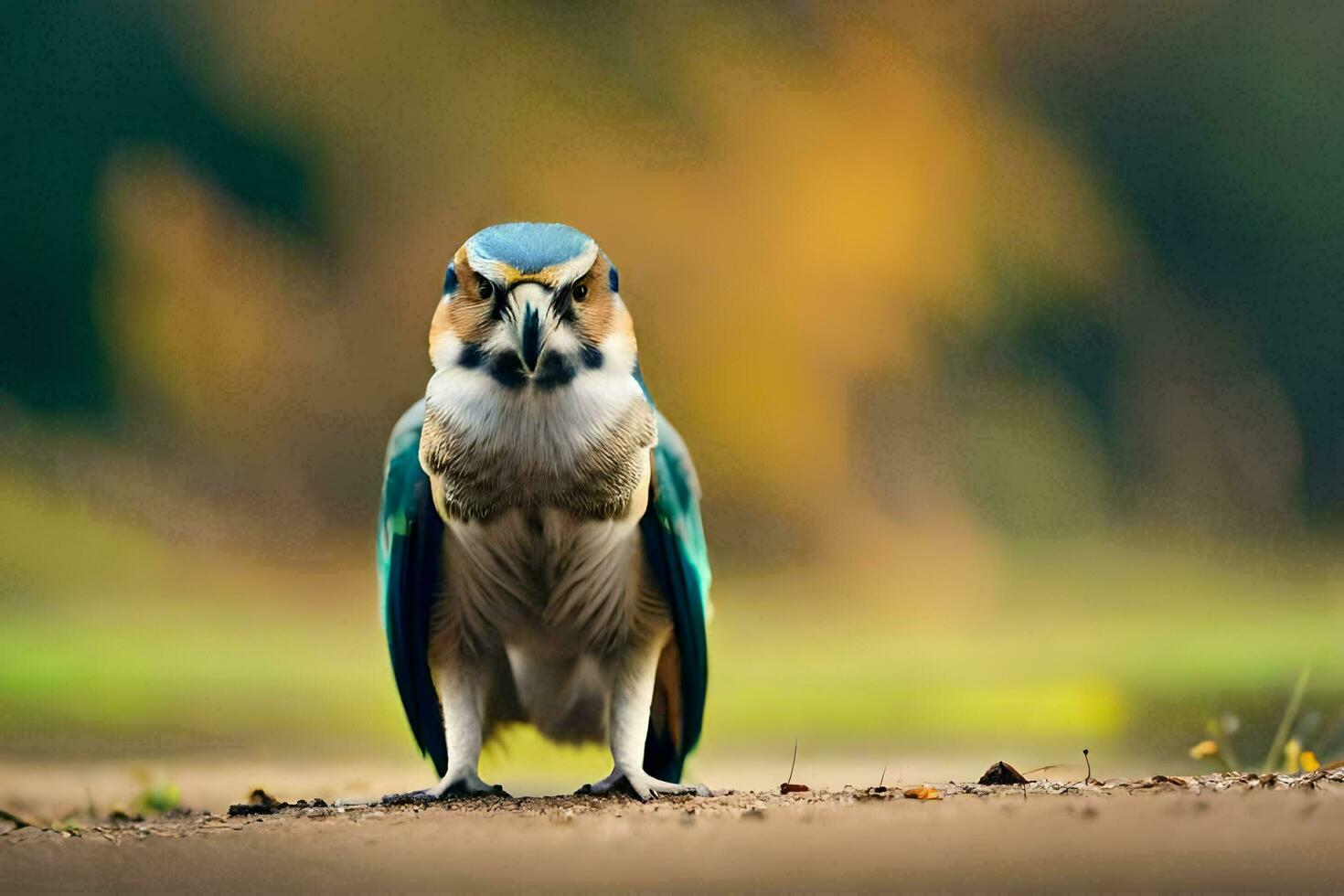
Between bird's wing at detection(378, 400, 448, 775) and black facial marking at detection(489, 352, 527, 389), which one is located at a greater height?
black facial marking at detection(489, 352, 527, 389)

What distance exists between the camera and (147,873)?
2908 mm

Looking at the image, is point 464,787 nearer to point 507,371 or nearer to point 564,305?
point 507,371

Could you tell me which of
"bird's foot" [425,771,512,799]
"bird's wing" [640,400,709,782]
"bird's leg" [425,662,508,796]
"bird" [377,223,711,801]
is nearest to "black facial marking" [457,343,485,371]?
"bird" [377,223,711,801]

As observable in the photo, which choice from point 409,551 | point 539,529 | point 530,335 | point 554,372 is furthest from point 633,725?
point 530,335

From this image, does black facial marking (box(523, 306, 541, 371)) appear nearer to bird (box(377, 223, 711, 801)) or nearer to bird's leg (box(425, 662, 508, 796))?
bird (box(377, 223, 711, 801))

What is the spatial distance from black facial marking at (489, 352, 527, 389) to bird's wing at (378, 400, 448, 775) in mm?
373

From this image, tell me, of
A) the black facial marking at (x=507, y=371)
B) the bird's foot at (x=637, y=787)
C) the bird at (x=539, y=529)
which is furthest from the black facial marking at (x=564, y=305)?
the bird's foot at (x=637, y=787)

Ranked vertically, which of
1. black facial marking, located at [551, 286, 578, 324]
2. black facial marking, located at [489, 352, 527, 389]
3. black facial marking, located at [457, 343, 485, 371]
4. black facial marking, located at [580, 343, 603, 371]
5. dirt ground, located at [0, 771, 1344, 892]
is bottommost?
dirt ground, located at [0, 771, 1344, 892]

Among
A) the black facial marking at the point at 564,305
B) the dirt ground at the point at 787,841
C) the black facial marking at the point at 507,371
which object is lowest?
the dirt ground at the point at 787,841

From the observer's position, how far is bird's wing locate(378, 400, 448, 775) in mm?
3893

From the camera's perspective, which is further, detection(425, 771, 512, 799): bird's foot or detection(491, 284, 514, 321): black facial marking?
detection(425, 771, 512, 799): bird's foot

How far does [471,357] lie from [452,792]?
0.98m

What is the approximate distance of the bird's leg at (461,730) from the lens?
3.83 m

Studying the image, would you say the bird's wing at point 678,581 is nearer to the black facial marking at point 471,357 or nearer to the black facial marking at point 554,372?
the black facial marking at point 554,372
